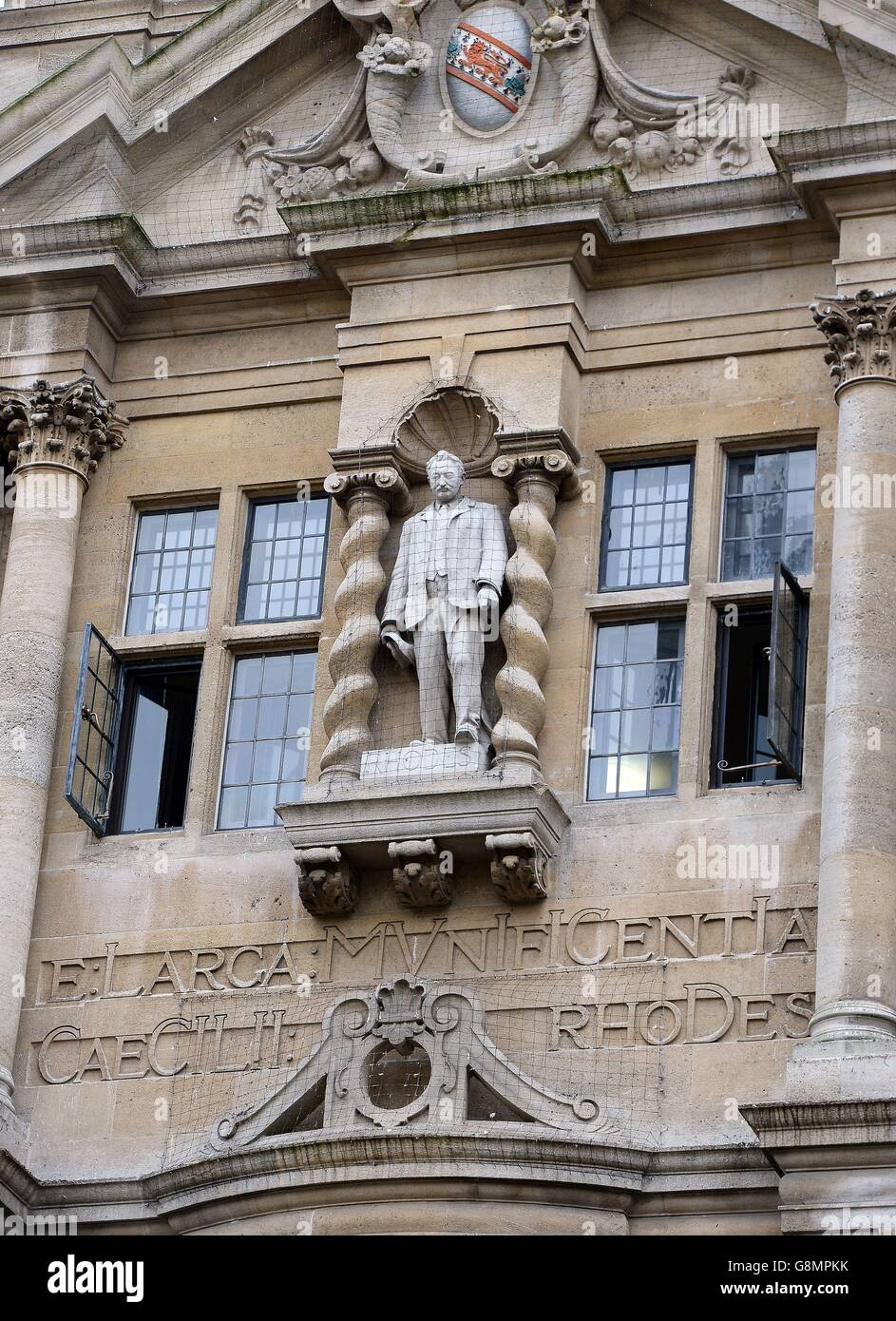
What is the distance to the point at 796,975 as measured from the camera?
69.2 feet

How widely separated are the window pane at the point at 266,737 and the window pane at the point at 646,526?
7.09ft

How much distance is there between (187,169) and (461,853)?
235 inches

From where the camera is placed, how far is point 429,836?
21672 mm

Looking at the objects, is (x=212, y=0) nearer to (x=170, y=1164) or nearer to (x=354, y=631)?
(x=354, y=631)

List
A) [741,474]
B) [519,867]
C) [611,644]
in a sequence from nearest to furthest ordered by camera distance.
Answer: [519,867] < [611,644] < [741,474]

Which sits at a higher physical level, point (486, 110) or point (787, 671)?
point (486, 110)

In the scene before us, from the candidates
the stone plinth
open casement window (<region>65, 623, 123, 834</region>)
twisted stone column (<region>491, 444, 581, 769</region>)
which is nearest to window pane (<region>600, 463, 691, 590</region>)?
twisted stone column (<region>491, 444, 581, 769</region>)

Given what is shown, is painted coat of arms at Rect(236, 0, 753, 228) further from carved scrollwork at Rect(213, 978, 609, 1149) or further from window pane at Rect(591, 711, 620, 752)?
carved scrollwork at Rect(213, 978, 609, 1149)

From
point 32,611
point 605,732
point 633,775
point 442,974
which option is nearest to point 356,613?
point 605,732

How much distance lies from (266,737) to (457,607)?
5.61 ft

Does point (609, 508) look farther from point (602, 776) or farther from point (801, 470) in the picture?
point (602, 776)

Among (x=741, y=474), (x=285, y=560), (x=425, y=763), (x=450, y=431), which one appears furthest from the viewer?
(x=285, y=560)

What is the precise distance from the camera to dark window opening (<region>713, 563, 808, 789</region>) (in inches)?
844

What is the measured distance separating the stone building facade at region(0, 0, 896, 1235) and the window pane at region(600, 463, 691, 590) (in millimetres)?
36
